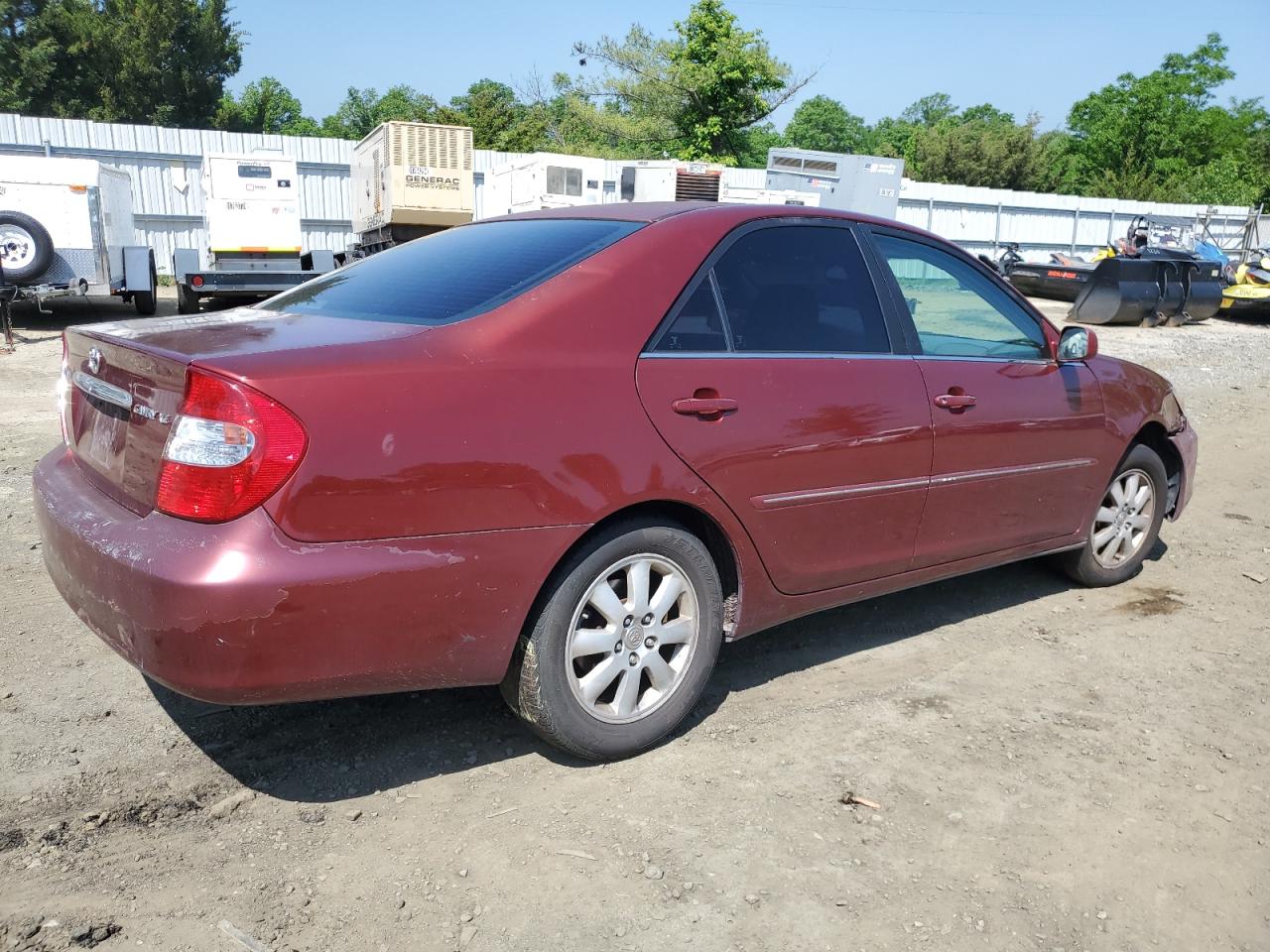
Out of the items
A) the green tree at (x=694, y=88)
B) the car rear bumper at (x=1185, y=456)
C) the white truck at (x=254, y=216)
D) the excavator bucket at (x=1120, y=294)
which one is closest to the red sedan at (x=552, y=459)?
the car rear bumper at (x=1185, y=456)

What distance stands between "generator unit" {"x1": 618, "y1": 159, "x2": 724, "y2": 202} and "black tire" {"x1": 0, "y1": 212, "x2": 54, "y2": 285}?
13206 mm

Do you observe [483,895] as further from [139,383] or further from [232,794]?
[139,383]

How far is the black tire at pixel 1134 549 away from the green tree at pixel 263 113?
1843 inches

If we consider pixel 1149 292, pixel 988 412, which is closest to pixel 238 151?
pixel 1149 292

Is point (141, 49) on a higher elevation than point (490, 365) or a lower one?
higher

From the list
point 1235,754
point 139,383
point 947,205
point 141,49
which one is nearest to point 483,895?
point 139,383

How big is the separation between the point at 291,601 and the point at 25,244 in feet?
39.4

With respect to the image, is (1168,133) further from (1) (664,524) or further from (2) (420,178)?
(1) (664,524)

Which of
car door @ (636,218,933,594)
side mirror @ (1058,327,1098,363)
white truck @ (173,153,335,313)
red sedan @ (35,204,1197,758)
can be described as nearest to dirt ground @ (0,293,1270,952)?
red sedan @ (35,204,1197,758)

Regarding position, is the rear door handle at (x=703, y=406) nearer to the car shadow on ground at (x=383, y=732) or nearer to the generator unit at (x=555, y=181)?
the car shadow on ground at (x=383, y=732)

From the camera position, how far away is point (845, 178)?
2369 centimetres

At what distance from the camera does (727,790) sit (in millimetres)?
3010

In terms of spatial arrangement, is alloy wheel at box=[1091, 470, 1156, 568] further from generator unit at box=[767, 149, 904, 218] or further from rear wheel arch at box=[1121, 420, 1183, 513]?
generator unit at box=[767, 149, 904, 218]

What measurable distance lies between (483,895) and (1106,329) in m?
16.9
